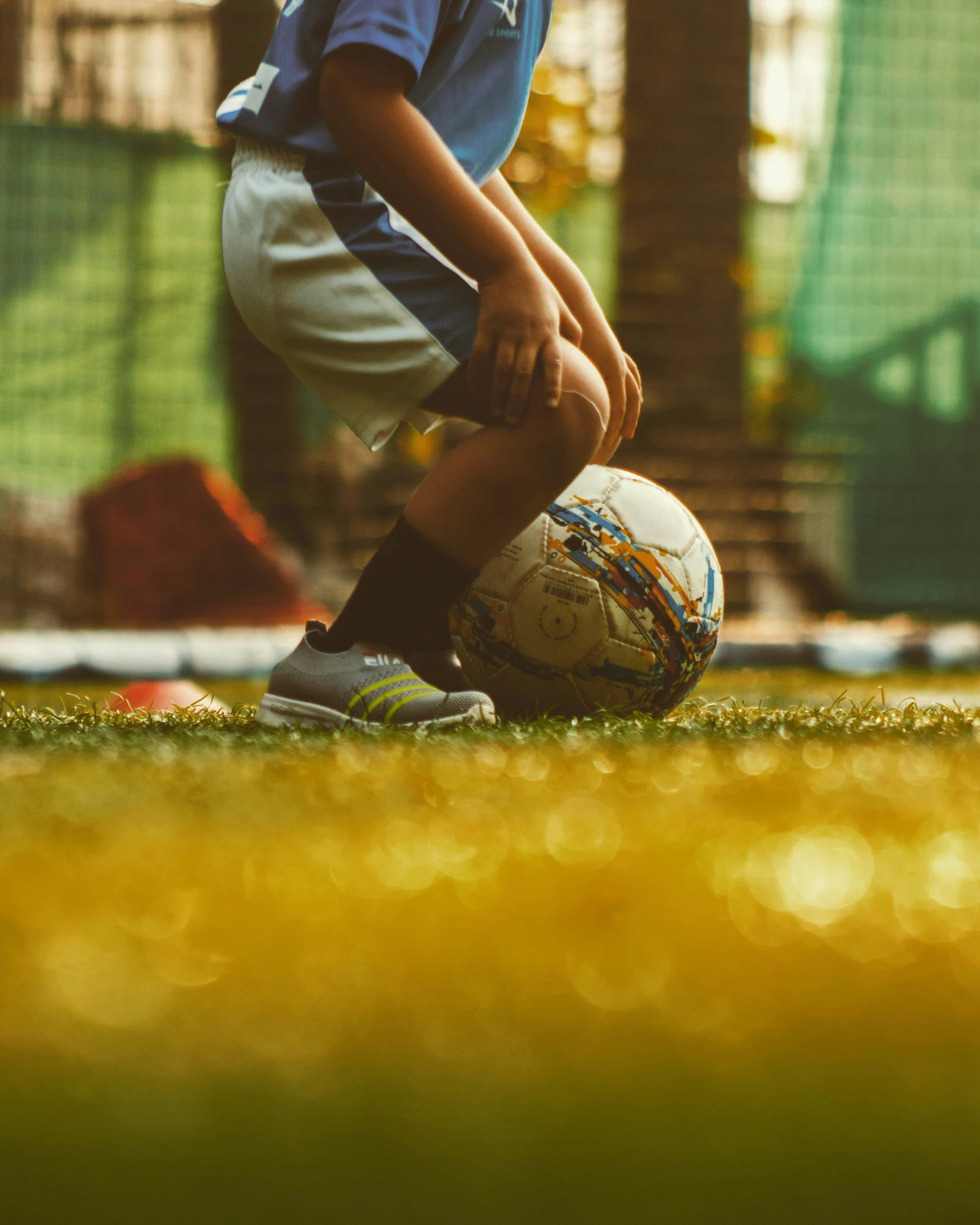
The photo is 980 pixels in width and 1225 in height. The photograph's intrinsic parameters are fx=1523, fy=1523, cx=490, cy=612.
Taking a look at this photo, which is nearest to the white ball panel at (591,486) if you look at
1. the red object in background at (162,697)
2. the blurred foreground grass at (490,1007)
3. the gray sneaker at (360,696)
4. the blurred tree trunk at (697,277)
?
the gray sneaker at (360,696)

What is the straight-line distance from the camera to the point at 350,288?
2197 mm

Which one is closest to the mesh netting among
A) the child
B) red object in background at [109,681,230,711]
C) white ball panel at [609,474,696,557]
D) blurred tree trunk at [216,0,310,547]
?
blurred tree trunk at [216,0,310,547]

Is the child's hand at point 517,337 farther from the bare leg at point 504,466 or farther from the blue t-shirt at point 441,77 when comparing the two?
the blue t-shirt at point 441,77

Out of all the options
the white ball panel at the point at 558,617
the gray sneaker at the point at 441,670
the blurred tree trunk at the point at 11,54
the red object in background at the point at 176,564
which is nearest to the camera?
the white ball panel at the point at 558,617

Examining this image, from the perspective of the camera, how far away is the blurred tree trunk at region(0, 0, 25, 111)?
22.7 feet

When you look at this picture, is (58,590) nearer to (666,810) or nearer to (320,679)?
(320,679)

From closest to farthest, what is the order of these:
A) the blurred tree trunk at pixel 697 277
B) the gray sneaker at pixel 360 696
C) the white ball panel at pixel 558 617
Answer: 1. the gray sneaker at pixel 360 696
2. the white ball panel at pixel 558 617
3. the blurred tree trunk at pixel 697 277

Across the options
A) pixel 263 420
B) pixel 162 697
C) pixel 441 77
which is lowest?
pixel 263 420

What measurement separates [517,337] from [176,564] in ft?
15.2

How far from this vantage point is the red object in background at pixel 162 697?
3.08m

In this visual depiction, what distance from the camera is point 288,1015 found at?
2.73 ft

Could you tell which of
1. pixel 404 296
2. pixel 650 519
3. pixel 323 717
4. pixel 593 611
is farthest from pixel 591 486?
pixel 323 717

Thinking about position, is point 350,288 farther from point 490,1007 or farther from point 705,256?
→ point 705,256

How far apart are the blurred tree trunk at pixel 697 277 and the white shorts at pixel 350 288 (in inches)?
207
